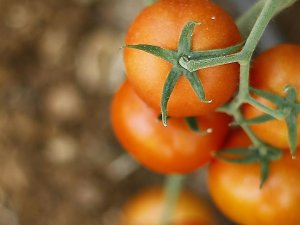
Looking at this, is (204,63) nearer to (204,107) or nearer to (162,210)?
(204,107)

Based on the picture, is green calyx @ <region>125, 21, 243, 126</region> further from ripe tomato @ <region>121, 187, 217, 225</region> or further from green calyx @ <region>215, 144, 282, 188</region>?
ripe tomato @ <region>121, 187, 217, 225</region>

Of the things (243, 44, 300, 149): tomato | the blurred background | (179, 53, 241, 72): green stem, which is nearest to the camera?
(179, 53, 241, 72): green stem

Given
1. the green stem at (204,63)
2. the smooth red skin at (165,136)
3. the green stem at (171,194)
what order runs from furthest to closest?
the green stem at (171,194)
the smooth red skin at (165,136)
the green stem at (204,63)

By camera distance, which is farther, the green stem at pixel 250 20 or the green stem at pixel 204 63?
the green stem at pixel 250 20

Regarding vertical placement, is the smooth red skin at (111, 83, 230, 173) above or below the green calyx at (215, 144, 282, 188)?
above

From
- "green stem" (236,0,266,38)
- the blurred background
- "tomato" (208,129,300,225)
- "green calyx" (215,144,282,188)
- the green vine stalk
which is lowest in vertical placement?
"tomato" (208,129,300,225)

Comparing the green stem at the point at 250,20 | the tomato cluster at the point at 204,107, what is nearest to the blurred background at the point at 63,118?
the tomato cluster at the point at 204,107

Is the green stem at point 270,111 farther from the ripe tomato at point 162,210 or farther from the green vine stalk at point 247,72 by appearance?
the ripe tomato at point 162,210

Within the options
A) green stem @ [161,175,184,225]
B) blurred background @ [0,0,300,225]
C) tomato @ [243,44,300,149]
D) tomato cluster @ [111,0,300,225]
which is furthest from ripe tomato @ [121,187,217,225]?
tomato @ [243,44,300,149]

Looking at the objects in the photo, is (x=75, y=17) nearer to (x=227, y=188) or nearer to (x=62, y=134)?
(x=62, y=134)
